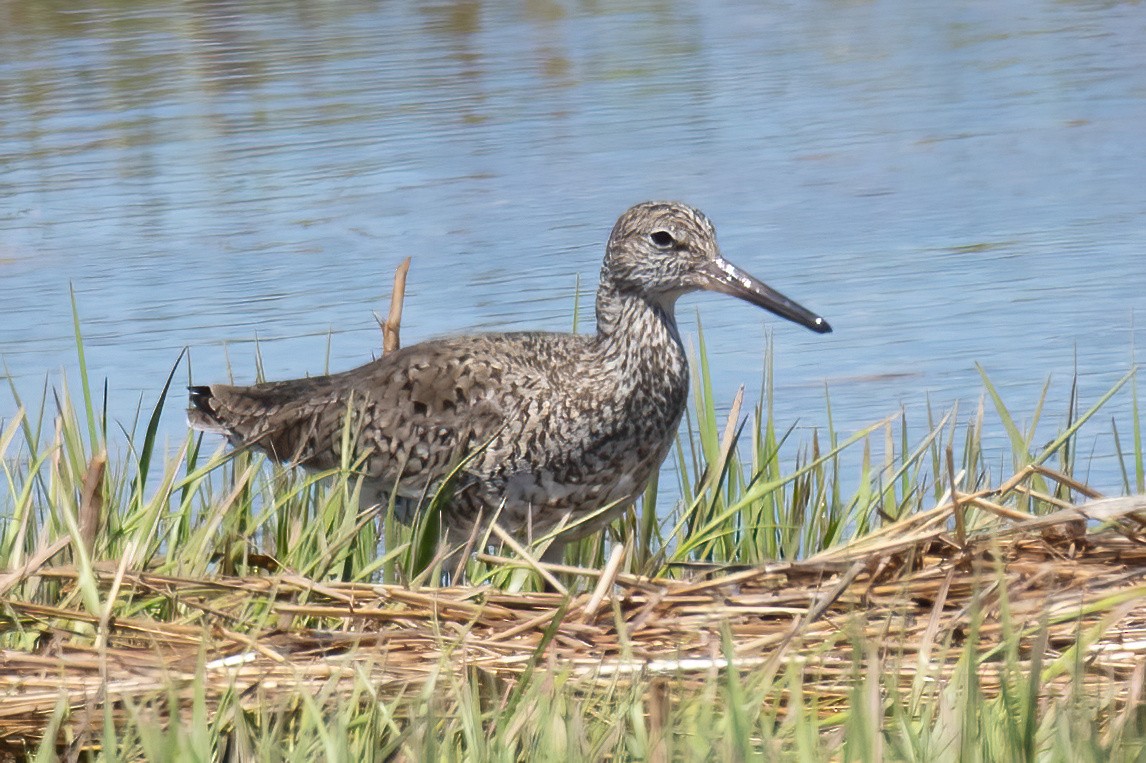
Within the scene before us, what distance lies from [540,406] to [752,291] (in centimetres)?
71

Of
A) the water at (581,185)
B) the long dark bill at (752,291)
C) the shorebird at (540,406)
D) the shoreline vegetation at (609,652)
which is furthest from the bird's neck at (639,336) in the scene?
the shoreline vegetation at (609,652)

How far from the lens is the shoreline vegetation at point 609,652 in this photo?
2.88 meters

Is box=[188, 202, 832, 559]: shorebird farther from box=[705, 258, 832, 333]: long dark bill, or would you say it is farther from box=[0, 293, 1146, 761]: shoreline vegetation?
box=[0, 293, 1146, 761]: shoreline vegetation

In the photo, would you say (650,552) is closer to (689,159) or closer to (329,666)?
(329,666)

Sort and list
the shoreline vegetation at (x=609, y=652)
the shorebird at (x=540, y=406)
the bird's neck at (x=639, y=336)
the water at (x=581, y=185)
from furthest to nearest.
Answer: the water at (x=581, y=185), the bird's neck at (x=639, y=336), the shorebird at (x=540, y=406), the shoreline vegetation at (x=609, y=652)

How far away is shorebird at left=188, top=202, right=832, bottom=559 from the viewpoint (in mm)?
5238

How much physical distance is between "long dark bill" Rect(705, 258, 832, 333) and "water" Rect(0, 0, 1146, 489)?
0.54 m

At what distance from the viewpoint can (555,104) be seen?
12.0 metres

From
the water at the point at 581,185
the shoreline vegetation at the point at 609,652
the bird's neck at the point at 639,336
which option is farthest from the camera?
the water at the point at 581,185

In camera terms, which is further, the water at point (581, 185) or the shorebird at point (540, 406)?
the water at point (581, 185)

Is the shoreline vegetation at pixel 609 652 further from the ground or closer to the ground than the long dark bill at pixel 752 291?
closer to the ground

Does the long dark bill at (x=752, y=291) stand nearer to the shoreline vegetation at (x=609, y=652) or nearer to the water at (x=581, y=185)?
the water at (x=581, y=185)

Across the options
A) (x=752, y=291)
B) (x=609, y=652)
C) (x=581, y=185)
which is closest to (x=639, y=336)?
(x=752, y=291)

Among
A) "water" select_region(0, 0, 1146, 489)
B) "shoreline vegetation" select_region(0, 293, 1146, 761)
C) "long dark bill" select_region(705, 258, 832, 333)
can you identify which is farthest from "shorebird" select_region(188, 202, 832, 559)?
"shoreline vegetation" select_region(0, 293, 1146, 761)
